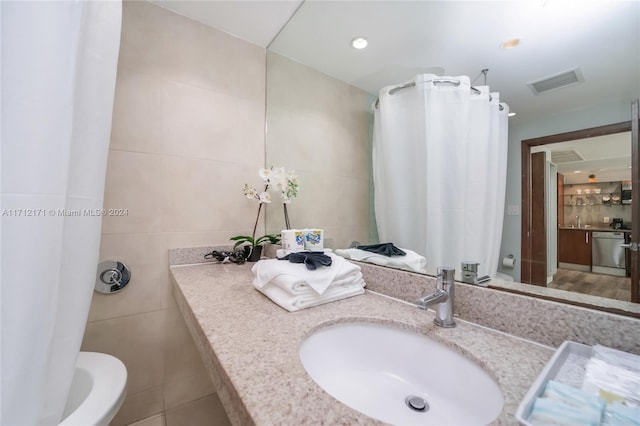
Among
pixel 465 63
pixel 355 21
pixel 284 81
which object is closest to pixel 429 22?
pixel 465 63

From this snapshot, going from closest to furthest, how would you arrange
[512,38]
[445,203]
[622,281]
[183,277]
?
1. [622,281]
2. [512,38]
3. [445,203]
4. [183,277]

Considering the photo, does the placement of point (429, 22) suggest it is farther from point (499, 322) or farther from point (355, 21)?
point (499, 322)

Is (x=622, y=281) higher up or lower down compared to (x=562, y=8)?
lower down

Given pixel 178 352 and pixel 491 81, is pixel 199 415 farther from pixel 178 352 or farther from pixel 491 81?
pixel 491 81

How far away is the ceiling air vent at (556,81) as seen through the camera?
543mm

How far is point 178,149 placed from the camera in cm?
127

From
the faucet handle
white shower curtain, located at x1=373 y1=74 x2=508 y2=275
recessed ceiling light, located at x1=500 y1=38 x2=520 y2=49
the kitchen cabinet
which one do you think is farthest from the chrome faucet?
recessed ceiling light, located at x1=500 y1=38 x2=520 y2=49

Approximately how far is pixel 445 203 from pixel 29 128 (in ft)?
3.46

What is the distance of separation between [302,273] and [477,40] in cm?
84

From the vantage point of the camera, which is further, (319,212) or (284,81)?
(284,81)

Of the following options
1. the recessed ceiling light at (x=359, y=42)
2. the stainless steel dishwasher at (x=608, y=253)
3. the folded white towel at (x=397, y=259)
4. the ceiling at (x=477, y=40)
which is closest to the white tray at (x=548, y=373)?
the stainless steel dishwasher at (x=608, y=253)

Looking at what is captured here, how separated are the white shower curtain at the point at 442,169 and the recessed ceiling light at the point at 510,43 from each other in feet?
0.32

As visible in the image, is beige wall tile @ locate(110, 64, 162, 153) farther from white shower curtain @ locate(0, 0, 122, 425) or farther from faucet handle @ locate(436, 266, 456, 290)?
faucet handle @ locate(436, 266, 456, 290)

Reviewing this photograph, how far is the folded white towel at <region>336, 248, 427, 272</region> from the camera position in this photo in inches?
31.8
